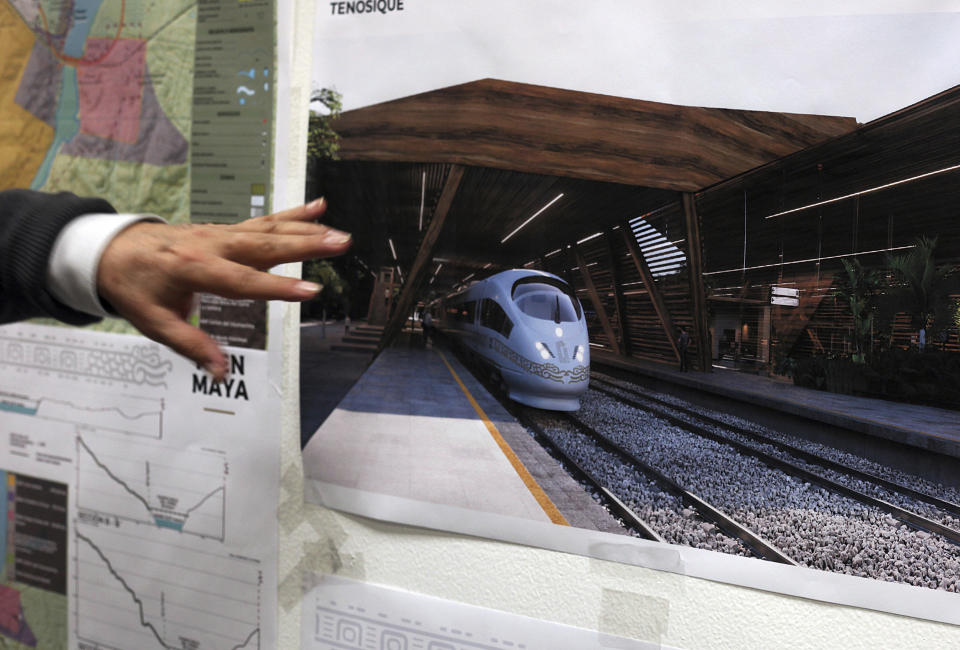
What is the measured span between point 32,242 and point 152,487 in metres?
0.74

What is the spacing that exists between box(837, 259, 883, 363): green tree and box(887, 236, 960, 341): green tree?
0.02 metres

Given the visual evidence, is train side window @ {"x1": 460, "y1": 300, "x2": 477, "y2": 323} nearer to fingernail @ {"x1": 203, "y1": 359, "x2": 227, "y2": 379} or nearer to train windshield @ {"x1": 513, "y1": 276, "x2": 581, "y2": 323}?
train windshield @ {"x1": 513, "y1": 276, "x2": 581, "y2": 323}

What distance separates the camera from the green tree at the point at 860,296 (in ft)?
1.91

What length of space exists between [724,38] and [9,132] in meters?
1.54

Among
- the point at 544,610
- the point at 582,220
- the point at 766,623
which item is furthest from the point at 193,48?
the point at 766,623

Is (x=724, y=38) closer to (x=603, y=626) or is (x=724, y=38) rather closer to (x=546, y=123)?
(x=546, y=123)

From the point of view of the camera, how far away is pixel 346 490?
0.84 meters

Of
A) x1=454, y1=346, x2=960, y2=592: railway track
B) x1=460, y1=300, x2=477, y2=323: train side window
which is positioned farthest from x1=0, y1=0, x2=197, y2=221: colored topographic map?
x1=454, y1=346, x2=960, y2=592: railway track

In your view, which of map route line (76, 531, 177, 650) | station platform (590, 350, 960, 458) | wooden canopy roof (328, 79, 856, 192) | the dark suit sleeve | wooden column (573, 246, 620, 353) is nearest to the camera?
the dark suit sleeve

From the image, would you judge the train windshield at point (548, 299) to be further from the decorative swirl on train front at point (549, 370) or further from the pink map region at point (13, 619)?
the pink map region at point (13, 619)

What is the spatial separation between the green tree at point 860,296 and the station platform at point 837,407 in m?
0.06

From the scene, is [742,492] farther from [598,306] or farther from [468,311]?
[468,311]

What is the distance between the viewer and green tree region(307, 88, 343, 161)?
86 centimetres

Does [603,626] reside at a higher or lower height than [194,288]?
lower
